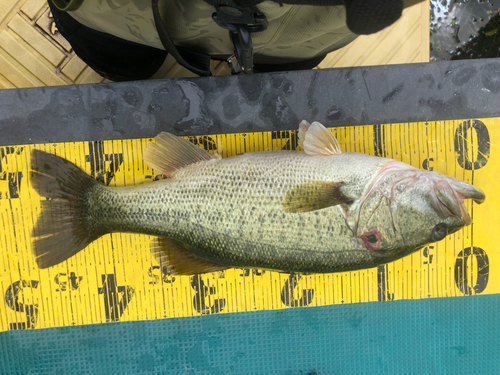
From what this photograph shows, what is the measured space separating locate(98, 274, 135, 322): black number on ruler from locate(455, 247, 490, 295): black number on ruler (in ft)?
7.06

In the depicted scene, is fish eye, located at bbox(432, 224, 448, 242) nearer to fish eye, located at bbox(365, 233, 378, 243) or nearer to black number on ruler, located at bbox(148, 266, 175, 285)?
fish eye, located at bbox(365, 233, 378, 243)

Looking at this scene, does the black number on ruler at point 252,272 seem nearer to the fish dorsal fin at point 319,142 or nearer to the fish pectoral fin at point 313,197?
the fish pectoral fin at point 313,197

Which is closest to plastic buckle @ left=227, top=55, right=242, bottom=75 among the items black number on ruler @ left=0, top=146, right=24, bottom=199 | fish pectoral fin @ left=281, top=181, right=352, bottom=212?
fish pectoral fin @ left=281, top=181, right=352, bottom=212

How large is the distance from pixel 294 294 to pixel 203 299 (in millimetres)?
608

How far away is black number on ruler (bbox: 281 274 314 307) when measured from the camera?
6.86ft

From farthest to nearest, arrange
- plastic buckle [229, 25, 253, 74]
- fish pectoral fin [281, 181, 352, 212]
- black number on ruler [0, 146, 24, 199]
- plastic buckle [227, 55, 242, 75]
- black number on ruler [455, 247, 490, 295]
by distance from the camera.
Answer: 1. black number on ruler [455, 247, 490, 295]
2. black number on ruler [0, 146, 24, 199]
3. plastic buckle [227, 55, 242, 75]
4. fish pectoral fin [281, 181, 352, 212]
5. plastic buckle [229, 25, 253, 74]

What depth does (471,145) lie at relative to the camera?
1999 mm

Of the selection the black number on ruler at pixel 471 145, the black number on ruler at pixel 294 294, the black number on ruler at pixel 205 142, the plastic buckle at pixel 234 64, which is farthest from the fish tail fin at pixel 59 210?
the black number on ruler at pixel 471 145

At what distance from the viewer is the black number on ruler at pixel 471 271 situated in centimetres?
205

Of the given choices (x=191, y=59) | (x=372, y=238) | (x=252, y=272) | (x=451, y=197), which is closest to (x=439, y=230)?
(x=451, y=197)

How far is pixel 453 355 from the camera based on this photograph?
2129mm

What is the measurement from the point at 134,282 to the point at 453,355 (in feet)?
7.24

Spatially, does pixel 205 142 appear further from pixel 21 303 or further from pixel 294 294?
pixel 21 303

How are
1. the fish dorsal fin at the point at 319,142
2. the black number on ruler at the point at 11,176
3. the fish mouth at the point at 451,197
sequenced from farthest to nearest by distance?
the black number on ruler at the point at 11,176 < the fish dorsal fin at the point at 319,142 < the fish mouth at the point at 451,197
